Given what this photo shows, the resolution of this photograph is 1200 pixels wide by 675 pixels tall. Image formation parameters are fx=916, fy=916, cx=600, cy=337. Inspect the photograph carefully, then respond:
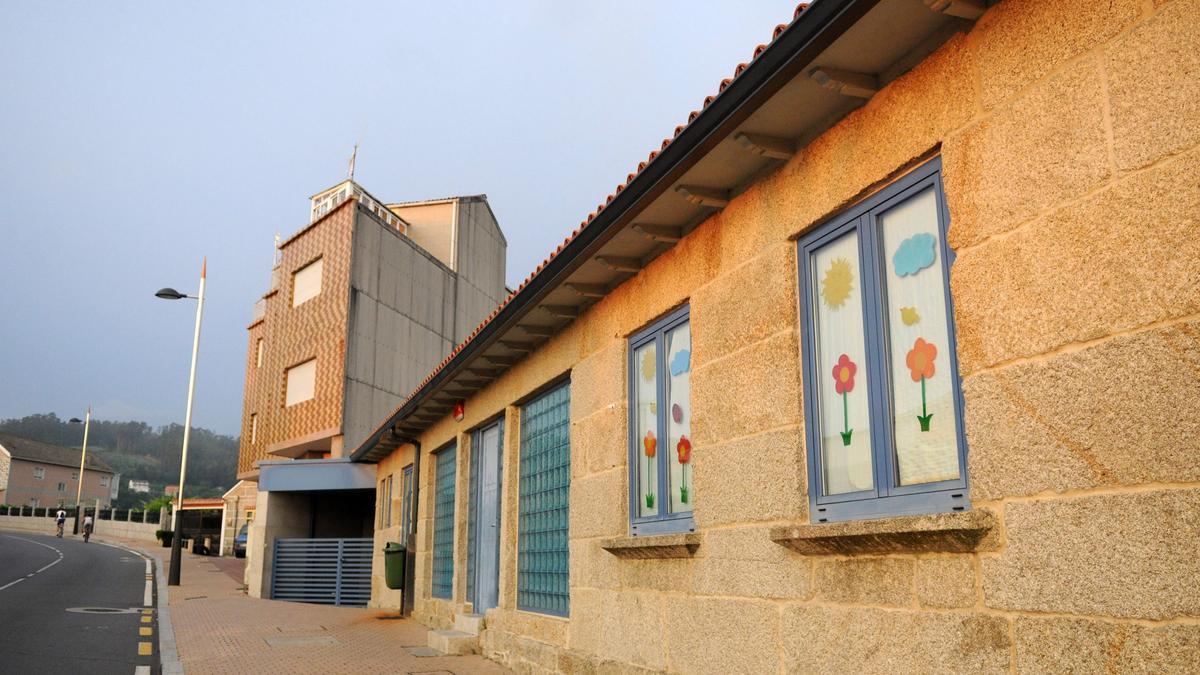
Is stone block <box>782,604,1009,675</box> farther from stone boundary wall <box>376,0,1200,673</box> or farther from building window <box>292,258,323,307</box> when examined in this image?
building window <box>292,258,323,307</box>

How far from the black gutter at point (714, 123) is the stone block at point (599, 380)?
739mm

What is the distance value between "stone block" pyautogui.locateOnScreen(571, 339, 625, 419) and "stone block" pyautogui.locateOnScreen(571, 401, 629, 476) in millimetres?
70

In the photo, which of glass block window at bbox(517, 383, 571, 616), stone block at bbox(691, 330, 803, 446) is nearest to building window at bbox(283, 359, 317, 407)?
glass block window at bbox(517, 383, 571, 616)

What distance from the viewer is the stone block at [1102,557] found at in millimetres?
3035

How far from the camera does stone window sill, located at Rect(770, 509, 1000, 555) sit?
12.3 ft

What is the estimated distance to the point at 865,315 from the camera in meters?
4.81

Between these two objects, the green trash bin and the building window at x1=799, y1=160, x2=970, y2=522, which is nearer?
the building window at x1=799, y1=160, x2=970, y2=522

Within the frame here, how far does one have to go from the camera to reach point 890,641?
4234mm

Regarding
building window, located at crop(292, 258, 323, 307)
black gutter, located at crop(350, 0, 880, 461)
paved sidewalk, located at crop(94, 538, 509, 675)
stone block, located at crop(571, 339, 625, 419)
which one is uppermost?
building window, located at crop(292, 258, 323, 307)

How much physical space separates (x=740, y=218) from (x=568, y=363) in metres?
3.40

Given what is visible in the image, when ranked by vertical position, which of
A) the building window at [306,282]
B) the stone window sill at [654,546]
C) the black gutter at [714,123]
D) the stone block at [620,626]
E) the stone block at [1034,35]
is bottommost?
the stone block at [620,626]

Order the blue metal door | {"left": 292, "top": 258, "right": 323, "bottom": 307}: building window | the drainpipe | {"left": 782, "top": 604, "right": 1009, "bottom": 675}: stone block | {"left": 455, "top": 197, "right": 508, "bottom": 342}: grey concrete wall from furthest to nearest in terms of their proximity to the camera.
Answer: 1. {"left": 455, "top": 197, "right": 508, "bottom": 342}: grey concrete wall
2. {"left": 292, "top": 258, "right": 323, "bottom": 307}: building window
3. the drainpipe
4. the blue metal door
5. {"left": 782, "top": 604, "right": 1009, "bottom": 675}: stone block

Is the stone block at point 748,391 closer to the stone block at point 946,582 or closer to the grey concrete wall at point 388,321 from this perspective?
the stone block at point 946,582

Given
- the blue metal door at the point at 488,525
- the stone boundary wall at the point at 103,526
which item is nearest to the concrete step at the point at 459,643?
the blue metal door at the point at 488,525
